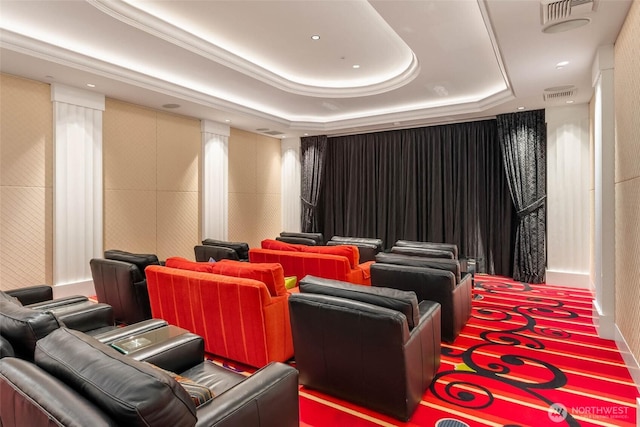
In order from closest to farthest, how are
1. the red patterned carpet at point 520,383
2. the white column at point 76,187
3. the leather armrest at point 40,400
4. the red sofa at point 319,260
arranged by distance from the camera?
the leather armrest at point 40,400 → the red patterned carpet at point 520,383 → the red sofa at point 319,260 → the white column at point 76,187

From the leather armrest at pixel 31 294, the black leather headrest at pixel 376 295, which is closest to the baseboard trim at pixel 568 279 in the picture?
the black leather headrest at pixel 376 295

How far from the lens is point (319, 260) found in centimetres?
382

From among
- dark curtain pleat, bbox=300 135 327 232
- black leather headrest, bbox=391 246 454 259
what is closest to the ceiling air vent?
black leather headrest, bbox=391 246 454 259

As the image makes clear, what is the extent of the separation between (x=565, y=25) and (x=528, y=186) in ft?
9.94

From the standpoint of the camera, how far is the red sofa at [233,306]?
8.31ft

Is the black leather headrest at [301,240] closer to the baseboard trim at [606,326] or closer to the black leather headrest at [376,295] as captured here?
the black leather headrest at [376,295]

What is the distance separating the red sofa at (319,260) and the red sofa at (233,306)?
107 centimetres

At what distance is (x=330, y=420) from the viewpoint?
2109 mm

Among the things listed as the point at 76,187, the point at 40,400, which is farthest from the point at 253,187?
the point at 40,400

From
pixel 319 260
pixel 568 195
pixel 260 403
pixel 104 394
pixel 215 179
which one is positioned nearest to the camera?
pixel 104 394

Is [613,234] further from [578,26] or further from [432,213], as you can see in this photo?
[432,213]

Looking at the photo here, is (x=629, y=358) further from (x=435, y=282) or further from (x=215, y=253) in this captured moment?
(x=215, y=253)

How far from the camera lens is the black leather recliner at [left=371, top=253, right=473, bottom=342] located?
310cm

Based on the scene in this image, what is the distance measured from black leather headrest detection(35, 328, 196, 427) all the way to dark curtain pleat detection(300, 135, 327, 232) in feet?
21.8
